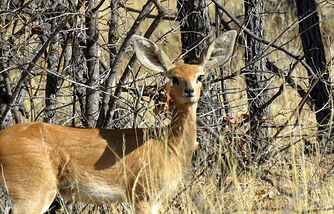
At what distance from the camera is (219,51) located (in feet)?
20.7

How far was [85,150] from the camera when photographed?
5.86m

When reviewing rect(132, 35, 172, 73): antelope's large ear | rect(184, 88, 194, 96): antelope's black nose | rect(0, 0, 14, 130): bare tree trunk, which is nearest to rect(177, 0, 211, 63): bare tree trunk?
rect(132, 35, 172, 73): antelope's large ear

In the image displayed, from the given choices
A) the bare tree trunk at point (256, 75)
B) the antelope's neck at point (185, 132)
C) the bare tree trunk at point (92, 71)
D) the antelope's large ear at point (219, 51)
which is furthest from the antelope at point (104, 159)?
the bare tree trunk at point (256, 75)

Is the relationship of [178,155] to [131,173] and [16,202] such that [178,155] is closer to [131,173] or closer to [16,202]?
[131,173]

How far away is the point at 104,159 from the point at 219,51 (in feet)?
4.59

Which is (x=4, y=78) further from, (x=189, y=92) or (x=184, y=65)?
(x=189, y=92)

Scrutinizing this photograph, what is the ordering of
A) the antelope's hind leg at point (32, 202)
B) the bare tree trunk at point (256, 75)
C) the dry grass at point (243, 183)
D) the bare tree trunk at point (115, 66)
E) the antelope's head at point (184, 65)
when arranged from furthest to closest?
the bare tree trunk at point (256, 75)
the bare tree trunk at point (115, 66)
the antelope's head at point (184, 65)
the dry grass at point (243, 183)
the antelope's hind leg at point (32, 202)

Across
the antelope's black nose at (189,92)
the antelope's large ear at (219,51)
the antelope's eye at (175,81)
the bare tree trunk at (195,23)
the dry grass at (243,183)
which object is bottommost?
the dry grass at (243,183)

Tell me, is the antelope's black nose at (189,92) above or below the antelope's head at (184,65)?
below

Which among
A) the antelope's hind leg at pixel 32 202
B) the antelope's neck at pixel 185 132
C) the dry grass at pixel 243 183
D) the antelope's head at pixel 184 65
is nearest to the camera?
the antelope's hind leg at pixel 32 202

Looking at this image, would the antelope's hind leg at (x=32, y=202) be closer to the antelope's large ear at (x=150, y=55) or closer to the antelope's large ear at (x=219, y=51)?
the antelope's large ear at (x=150, y=55)

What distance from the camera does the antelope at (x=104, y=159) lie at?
18.4ft

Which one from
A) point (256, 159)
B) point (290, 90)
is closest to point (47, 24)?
point (256, 159)

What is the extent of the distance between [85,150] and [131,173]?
0.42 metres
